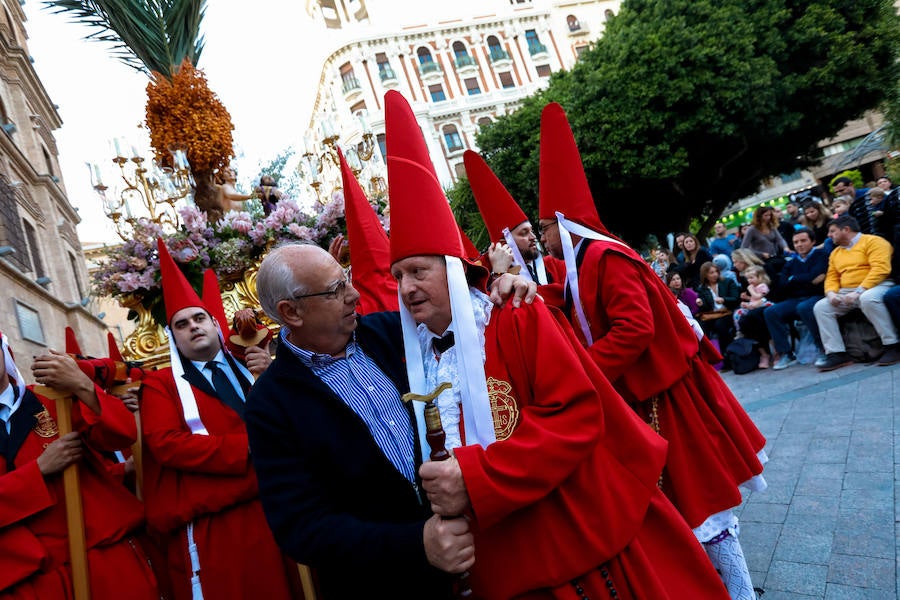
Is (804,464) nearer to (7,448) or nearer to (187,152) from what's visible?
(7,448)

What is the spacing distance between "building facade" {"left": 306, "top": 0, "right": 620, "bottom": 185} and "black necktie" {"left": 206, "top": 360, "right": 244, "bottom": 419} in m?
45.9

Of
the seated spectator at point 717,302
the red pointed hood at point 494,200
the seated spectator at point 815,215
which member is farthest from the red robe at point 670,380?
the seated spectator at point 815,215

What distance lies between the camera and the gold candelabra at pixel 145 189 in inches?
203

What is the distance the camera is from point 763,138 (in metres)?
21.6

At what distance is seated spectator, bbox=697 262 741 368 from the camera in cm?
970

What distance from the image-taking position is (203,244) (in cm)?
492

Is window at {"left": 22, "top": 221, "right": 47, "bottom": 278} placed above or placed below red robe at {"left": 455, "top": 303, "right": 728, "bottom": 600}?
above

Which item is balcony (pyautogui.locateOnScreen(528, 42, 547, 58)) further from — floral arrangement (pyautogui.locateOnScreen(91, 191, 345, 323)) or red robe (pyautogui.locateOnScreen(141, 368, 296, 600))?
red robe (pyautogui.locateOnScreen(141, 368, 296, 600))

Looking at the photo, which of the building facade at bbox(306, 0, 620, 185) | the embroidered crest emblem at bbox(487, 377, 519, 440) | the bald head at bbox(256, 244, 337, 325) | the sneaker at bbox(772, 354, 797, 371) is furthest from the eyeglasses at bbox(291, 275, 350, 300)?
the building facade at bbox(306, 0, 620, 185)

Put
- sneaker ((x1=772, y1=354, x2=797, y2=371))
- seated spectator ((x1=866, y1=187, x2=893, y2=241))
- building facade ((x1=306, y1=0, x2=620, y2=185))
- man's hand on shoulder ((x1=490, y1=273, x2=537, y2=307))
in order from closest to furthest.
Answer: man's hand on shoulder ((x1=490, y1=273, x2=537, y2=307)) < seated spectator ((x1=866, y1=187, x2=893, y2=241)) < sneaker ((x1=772, y1=354, x2=797, y2=371)) < building facade ((x1=306, y1=0, x2=620, y2=185))

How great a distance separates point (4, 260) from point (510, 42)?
48.7 meters

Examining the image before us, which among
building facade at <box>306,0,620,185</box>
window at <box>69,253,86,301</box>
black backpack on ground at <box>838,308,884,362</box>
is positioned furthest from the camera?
building facade at <box>306,0,620,185</box>

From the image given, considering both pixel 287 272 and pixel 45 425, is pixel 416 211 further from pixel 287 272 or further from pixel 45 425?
pixel 45 425

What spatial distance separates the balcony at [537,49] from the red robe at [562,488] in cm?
5475
